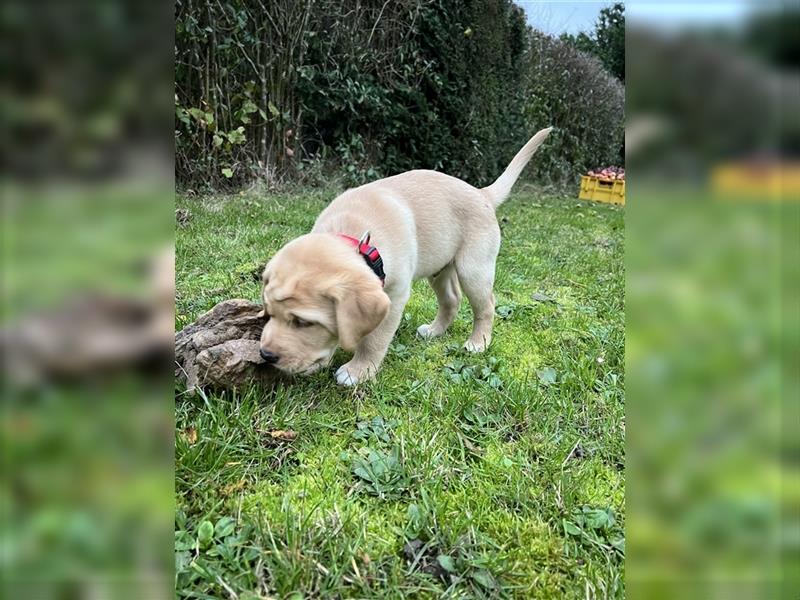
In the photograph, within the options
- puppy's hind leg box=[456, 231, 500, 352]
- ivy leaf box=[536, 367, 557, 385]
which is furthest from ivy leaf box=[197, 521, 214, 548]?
puppy's hind leg box=[456, 231, 500, 352]

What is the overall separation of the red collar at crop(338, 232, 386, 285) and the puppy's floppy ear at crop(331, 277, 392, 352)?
232mm

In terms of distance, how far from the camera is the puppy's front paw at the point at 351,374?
2473mm

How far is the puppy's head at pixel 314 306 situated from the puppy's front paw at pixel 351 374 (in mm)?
158

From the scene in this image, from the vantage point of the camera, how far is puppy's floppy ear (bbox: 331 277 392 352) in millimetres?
2223

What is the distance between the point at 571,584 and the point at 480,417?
0.86m

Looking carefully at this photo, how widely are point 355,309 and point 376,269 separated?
0.34 m
